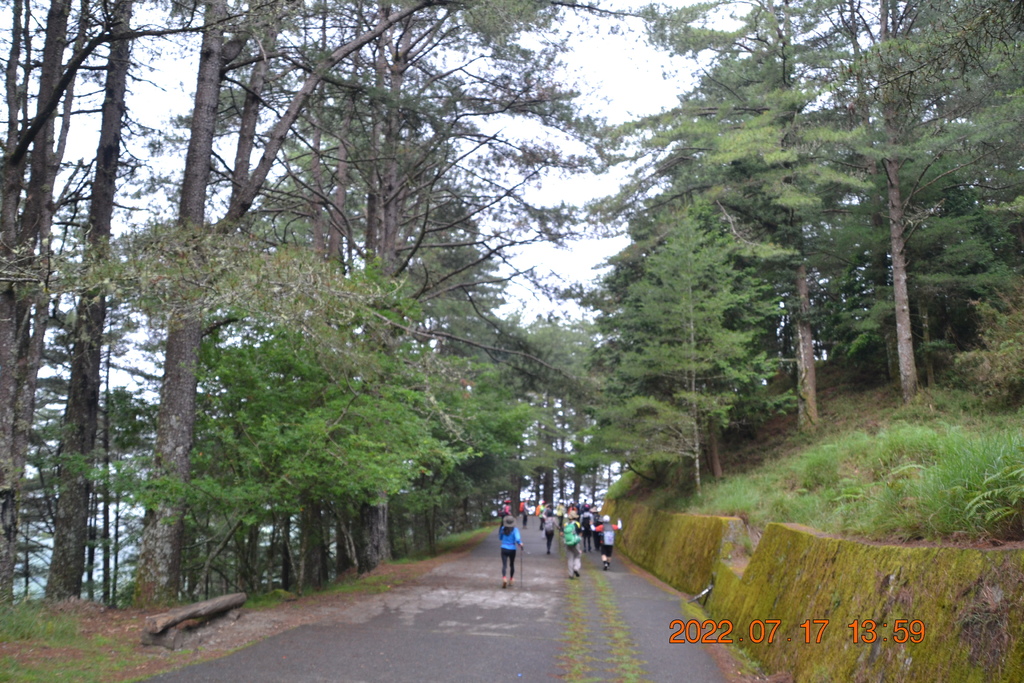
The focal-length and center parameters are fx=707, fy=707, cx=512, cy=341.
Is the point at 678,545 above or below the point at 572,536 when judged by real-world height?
below

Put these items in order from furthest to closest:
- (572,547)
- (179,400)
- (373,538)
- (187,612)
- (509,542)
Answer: (373,538), (572,547), (509,542), (179,400), (187,612)

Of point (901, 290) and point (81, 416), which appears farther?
point (901, 290)

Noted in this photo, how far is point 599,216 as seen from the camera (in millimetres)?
17109

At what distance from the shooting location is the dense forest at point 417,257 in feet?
29.5

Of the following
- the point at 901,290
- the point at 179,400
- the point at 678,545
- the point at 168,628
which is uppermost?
the point at 901,290

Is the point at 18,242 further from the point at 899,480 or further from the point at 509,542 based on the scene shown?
the point at 899,480

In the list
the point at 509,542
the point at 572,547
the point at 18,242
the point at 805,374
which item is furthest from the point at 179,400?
the point at 805,374

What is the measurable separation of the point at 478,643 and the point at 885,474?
533 centimetres

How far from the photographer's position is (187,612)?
8.38 meters

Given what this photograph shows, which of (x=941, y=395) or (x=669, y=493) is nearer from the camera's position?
(x=941, y=395)

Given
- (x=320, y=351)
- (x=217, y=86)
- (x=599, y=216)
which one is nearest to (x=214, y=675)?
(x=320, y=351)

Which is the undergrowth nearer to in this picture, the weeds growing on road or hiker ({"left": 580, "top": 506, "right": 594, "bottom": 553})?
the weeds growing on road

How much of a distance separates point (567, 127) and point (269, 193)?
23.2 ft

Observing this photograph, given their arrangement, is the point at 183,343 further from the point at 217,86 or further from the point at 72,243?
the point at 217,86
